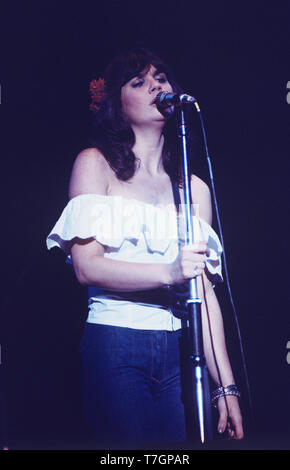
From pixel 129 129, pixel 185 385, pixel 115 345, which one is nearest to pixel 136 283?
pixel 115 345

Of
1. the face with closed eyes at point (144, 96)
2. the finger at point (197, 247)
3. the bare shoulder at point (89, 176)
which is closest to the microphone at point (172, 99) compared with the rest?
the face with closed eyes at point (144, 96)

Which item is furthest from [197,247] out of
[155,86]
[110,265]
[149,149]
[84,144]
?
[84,144]

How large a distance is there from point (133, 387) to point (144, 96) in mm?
1021

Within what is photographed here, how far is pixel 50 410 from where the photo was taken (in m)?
1.99

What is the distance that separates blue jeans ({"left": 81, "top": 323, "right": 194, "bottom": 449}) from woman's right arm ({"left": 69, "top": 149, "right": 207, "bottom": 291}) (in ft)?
0.46

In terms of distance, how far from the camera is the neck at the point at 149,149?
1815 mm

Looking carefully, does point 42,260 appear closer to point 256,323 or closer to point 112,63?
point 112,63

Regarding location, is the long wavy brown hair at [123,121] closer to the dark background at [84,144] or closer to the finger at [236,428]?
the dark background at [84,144]

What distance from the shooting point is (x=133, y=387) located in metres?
1.37

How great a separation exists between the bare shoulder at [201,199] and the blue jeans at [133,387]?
52cm

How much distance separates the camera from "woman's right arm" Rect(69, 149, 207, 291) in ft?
4.32

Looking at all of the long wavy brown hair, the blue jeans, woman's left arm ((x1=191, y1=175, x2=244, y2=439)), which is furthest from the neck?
the blue jeans

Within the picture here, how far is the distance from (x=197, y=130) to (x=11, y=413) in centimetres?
139

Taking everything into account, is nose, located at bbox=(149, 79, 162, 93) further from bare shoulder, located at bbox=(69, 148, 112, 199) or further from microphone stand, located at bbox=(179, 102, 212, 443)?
microphone stand, located at bbox=(179, 102, 212, 443)
